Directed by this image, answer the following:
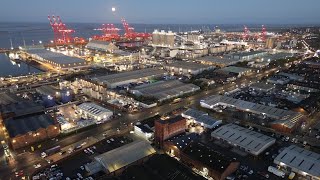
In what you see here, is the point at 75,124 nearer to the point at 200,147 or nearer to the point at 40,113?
the point at 40,113

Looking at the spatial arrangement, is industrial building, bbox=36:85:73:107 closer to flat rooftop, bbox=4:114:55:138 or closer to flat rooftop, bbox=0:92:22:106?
flat rooftop, bbox=0:92:22:106

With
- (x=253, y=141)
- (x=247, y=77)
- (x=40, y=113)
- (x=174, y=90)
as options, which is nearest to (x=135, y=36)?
(x=247, y=77)

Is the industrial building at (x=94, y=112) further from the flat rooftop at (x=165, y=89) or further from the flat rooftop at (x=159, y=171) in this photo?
the flat rooftop at (x=159, y=171)

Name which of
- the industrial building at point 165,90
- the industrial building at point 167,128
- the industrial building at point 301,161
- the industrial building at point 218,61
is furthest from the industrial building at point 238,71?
the industrial building at point 301,161

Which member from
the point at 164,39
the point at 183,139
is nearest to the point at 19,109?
the point at 183,139

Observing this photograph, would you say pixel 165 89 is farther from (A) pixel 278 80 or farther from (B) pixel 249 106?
(A) pixel 278 80
